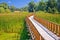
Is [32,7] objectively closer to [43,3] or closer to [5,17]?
[43,3]

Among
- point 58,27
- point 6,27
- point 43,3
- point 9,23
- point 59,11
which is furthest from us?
point 43,3

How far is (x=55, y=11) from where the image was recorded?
245ft

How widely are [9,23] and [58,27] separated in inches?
1054

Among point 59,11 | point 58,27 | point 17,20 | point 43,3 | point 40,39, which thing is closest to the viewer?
point 40,39

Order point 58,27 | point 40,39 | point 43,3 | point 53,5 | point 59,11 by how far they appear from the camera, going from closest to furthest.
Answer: point 40,39
point 58,27
point 59,11
point 53,5
point 43,3

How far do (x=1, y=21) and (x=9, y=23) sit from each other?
206cm

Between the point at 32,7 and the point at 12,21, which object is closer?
the point at 12,21

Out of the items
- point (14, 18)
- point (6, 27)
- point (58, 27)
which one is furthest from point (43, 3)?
point (58, 27)

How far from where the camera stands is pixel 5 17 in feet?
138

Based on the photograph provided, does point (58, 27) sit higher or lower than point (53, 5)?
higher

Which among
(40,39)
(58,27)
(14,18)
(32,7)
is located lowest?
(32,7)

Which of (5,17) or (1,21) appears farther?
(5,17)

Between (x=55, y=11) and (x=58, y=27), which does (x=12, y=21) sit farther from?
A: (x=55, y=11)

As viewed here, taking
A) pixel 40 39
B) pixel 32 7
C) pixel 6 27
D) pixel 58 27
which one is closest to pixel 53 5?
pixel 32 7
